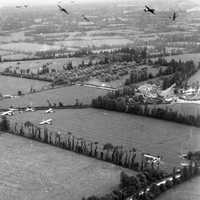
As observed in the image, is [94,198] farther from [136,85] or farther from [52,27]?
[52,27]

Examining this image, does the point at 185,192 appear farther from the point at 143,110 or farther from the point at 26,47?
the point at 26,47

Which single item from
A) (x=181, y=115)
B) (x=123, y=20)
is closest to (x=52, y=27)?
(x=123, y=20)

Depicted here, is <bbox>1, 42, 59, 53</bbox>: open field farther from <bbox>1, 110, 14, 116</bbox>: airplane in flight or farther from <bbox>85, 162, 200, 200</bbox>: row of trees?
<bbox>85, 162, 200, 200</bbox>: row of trees

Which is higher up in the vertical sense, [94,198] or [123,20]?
[123,20]

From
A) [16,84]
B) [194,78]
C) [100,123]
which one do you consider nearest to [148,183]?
[100,123]

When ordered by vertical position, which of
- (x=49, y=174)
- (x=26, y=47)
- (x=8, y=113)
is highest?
(x=26, y=47)

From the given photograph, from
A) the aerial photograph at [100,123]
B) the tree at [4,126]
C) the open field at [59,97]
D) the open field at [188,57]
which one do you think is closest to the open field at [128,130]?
A: the aerial photograph at [100,123]

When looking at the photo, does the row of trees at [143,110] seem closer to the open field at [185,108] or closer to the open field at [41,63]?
the open field at [185,108]
